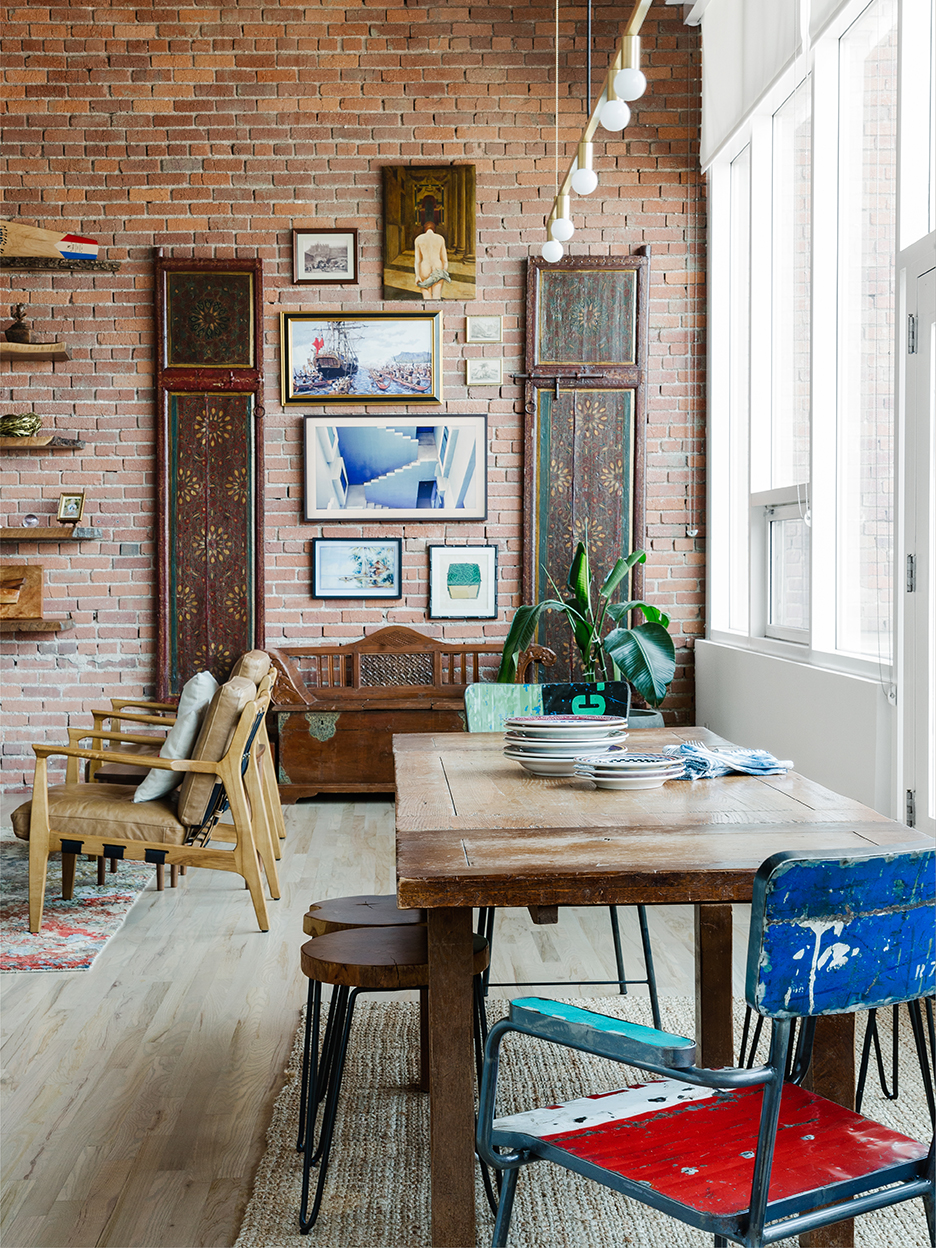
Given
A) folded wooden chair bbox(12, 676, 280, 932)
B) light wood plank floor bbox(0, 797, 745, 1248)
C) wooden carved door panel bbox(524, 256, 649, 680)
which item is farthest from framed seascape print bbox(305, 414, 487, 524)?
folded wooden chair bbox(12, 676, 280, 932)

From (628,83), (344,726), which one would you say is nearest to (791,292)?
(628,83)

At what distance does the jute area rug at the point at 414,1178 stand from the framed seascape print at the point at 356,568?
3.55m

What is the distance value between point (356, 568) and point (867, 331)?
3.08 m

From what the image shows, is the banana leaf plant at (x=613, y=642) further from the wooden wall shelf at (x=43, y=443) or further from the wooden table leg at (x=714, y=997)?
the wooden wall shelf at (x=43, y=443)

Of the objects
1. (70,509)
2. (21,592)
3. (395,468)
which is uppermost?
(395,468)

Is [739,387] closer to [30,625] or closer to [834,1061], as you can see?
[30,625]

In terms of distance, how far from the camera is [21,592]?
605 cm

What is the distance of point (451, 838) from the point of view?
5.81 feet

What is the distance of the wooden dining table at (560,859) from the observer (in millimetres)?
1558

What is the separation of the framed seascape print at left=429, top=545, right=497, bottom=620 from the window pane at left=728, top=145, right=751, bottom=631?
53.5 inches

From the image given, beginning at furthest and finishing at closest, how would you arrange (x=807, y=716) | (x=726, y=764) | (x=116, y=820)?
(x=807, y=716)
(x=116, y=820)
(x=726, y=764)

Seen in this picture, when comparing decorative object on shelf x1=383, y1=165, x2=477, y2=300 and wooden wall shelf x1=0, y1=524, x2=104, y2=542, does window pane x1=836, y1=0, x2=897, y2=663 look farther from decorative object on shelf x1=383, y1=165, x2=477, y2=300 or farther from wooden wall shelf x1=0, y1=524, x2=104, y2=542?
wooden wall shelf x1=0, y1=524, x2=104, y2=542

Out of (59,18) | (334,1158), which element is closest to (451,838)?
(334,1158)

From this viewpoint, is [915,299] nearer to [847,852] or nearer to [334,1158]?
[847,852]
